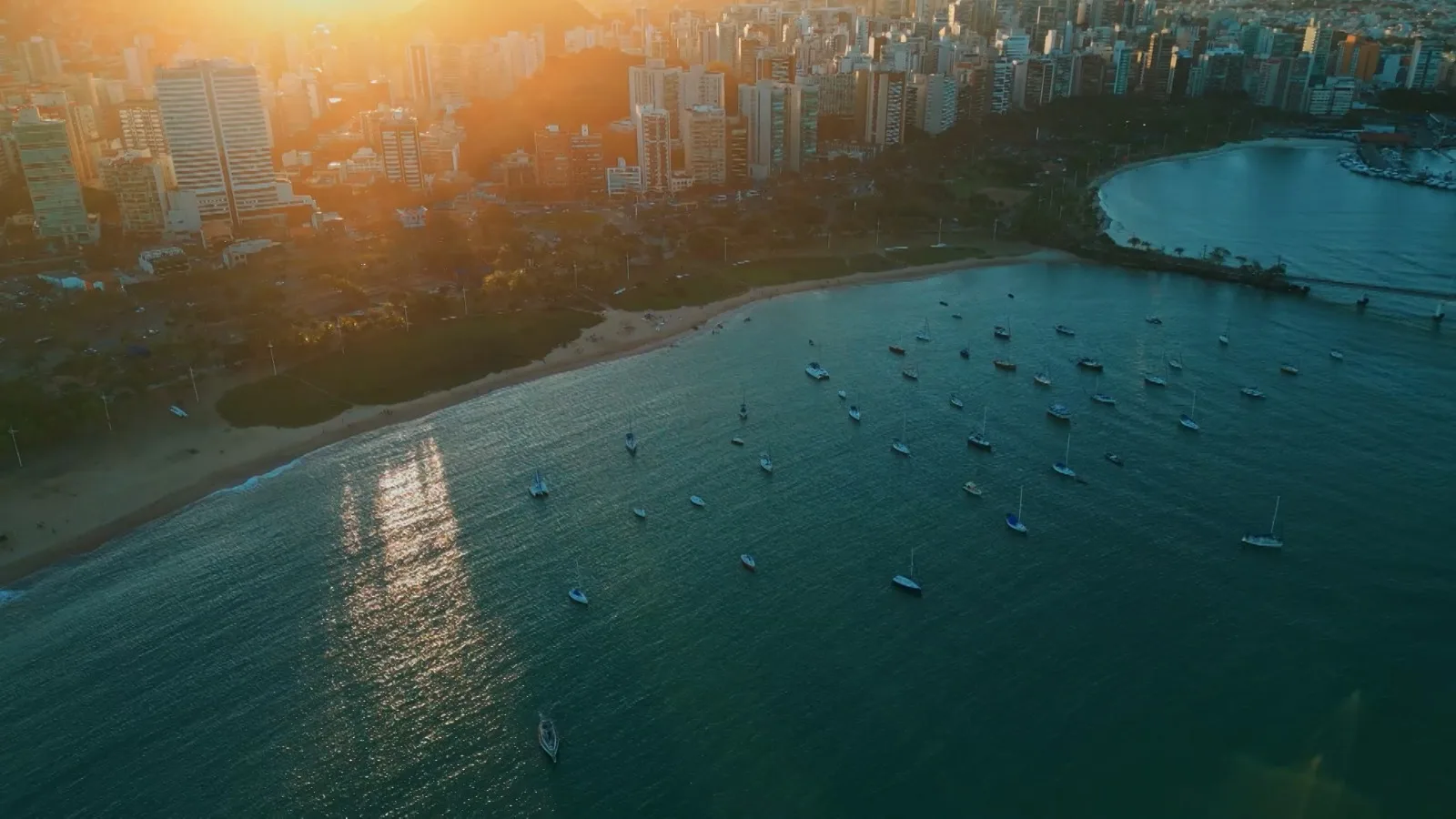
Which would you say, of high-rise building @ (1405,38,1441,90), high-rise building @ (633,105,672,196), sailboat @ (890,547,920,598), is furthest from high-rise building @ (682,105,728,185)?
high-rise building @ (1405,38,1441,90)

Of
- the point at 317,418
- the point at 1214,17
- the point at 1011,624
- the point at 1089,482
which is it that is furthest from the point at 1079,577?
the point at 1214,17

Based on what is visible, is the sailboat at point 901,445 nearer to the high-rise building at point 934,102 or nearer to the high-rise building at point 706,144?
the high-rise building at point 706,144

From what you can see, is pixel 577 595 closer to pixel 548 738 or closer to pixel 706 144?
pixel 548 738

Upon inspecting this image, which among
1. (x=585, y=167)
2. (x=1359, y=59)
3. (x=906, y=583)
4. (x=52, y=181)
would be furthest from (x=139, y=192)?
(x=1359, y=59)

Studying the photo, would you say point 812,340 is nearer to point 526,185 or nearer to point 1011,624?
point 1011,624

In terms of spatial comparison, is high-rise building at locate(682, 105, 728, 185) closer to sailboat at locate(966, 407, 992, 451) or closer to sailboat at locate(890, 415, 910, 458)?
sailboat at locate(890, 415, 910, 458)

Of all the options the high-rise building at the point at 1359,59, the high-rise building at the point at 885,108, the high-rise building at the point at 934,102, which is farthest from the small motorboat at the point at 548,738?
the high-rise building at the point at 1359,59
